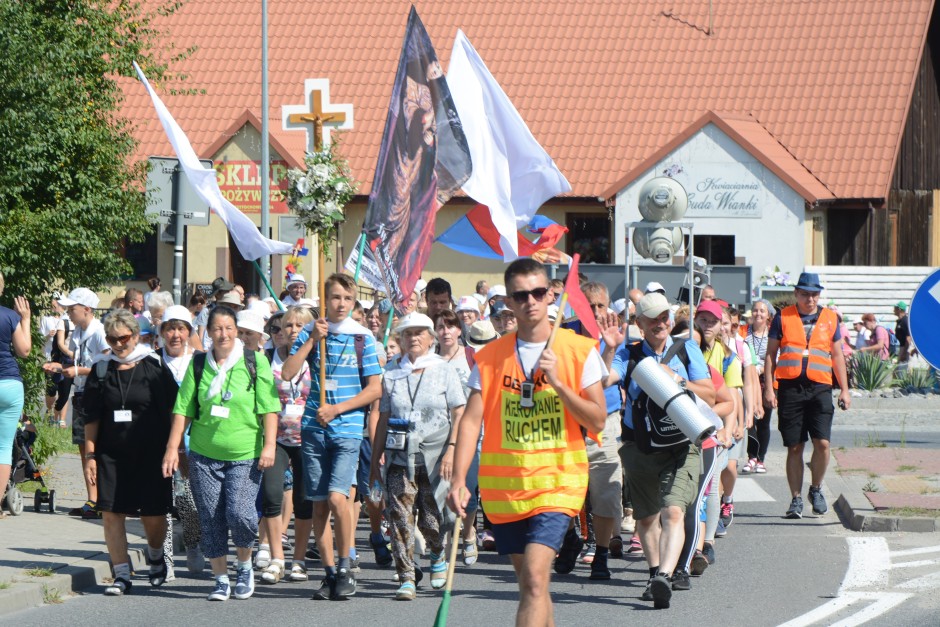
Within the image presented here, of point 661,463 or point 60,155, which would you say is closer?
point 661,463

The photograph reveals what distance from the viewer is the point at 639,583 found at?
9.98 m

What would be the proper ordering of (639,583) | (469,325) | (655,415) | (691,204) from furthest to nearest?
(691,204) < (469,325) < (639,583) < (655,415)

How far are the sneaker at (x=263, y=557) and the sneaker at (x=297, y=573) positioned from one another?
190mm

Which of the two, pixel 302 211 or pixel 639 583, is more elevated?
pixel 302 211

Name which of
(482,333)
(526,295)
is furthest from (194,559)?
(526,295)

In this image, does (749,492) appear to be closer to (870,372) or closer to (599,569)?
(599,569)

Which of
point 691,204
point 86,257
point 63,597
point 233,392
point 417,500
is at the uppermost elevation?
point 691,204

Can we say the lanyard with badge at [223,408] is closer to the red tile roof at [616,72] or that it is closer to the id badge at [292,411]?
the id badge at [292,411]

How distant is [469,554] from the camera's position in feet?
35.2

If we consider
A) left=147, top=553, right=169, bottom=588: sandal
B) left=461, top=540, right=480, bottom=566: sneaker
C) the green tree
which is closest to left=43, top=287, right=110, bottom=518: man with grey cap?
the green tree

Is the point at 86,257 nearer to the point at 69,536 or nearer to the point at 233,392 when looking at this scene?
the point at 69,536

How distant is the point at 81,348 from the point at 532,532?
7933 millimetres

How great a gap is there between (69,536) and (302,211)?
11.3 feet

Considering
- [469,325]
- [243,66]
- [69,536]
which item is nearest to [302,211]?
[469,325]
